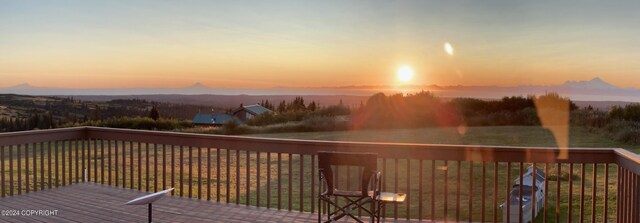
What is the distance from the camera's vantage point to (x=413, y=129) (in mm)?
16938

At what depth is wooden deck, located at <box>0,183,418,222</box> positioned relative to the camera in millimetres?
4773

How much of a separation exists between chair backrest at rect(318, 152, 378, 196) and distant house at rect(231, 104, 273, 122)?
1238 cm

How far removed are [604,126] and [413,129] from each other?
227 inches

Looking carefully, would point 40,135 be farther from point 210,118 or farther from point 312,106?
point 312,106

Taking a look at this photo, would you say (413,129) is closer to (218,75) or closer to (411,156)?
(218,75)

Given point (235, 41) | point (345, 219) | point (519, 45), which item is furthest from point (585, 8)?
point (345, 219)

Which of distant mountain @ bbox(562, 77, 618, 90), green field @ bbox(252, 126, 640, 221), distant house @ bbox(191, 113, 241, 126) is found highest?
distant mountain @ bbox(562, 77, 618, 90)

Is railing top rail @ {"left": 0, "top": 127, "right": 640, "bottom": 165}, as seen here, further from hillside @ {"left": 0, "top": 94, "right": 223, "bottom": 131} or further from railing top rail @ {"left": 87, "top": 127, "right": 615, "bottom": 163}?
hillside @ {"left": 0, "top": 94, "right": 223, "bottom": 131}

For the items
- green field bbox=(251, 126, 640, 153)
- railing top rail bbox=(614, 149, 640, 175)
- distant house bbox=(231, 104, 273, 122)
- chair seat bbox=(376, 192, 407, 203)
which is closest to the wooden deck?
chair seat bbox=(376, 192, 407, 203)

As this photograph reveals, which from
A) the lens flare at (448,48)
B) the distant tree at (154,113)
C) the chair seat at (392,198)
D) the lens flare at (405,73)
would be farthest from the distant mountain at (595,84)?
the distant tree at (154,113)

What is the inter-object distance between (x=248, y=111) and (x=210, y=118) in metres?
1.97

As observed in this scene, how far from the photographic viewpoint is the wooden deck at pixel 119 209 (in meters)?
4.77

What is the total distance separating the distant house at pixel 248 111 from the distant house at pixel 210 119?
35 cm

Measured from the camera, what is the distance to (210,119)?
1509 centimetres
